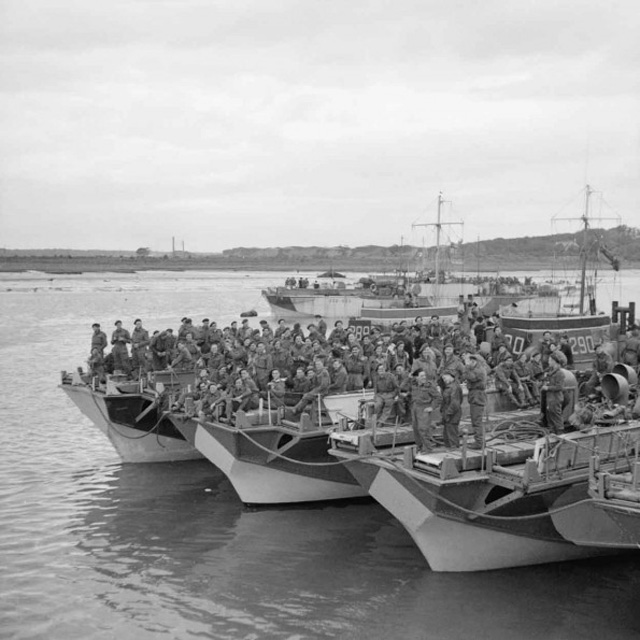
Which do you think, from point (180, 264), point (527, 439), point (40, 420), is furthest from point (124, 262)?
point (527, 439)

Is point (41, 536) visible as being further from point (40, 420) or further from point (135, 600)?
point (40, 420)

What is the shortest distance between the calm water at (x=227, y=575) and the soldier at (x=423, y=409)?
193cm

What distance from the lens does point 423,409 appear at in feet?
39.8

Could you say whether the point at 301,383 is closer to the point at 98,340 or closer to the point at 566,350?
the point at 566,350

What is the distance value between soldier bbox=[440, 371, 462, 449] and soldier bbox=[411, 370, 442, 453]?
0.15 m

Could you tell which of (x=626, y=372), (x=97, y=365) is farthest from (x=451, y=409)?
(x=97, y=365)

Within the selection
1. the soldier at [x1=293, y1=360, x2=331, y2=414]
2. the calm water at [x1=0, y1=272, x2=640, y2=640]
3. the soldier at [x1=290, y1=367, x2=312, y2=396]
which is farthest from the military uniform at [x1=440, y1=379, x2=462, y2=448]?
the soldier at [x1=290, y1=367, x2=312, y2=396]

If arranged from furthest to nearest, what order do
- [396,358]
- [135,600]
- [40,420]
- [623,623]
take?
[40,420] < [396,358] < [135,600] < [623,623]

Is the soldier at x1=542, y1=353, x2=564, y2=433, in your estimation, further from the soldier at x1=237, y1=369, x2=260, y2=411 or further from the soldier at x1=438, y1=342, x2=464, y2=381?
the soldier at x1=237, y1=369, x2=260, y2=411

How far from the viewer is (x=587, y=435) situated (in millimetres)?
11625

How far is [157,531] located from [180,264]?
177m

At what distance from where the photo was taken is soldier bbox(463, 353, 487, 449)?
40.9 ft

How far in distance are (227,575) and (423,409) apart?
3760 mm

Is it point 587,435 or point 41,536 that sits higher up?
point 587,435
